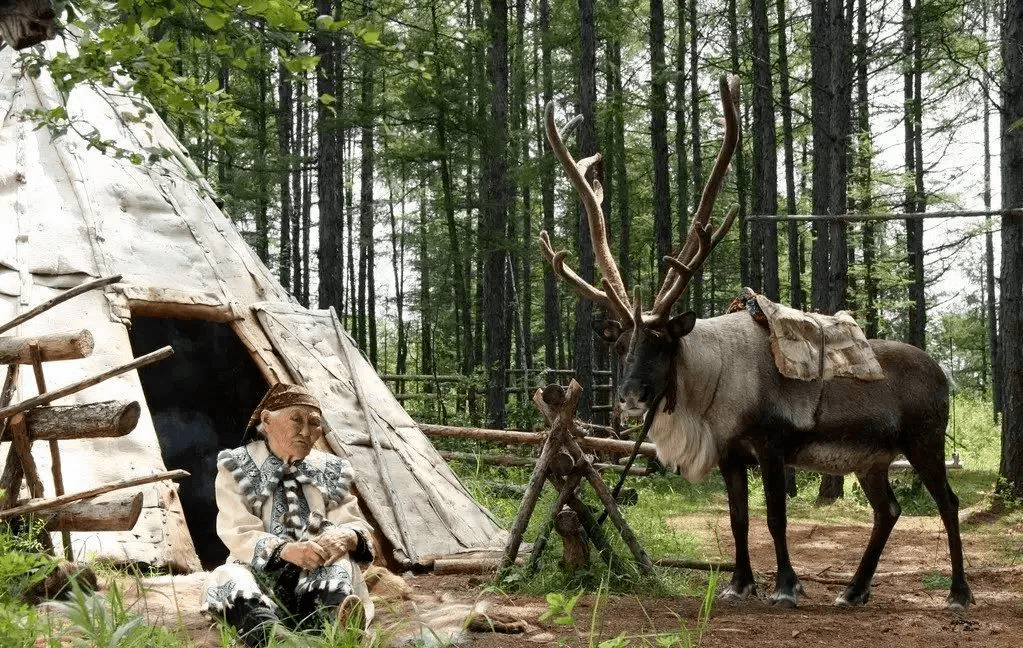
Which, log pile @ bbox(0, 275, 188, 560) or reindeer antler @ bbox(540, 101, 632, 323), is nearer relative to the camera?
log pile @ bbox(0, 275, 188, 560)

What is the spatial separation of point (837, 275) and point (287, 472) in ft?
26.7

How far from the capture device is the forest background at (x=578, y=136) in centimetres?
547

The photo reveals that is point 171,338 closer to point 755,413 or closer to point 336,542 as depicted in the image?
point 336,542

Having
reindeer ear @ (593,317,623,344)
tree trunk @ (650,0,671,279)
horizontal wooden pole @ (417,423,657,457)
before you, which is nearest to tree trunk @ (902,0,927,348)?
tree trunk @ (650,0,671,279)

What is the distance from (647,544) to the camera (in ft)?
24.5

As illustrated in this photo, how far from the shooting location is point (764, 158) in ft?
49.6

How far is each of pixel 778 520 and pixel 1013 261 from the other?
543 centimetres

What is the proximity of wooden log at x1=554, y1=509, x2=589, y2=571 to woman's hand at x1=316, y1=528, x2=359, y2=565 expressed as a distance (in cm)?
208

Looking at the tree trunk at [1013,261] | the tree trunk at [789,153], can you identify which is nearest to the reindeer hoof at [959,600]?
the tree trunk at [1013,261]

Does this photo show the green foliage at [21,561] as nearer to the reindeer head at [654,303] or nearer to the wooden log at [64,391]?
the wooden log at [64,391]

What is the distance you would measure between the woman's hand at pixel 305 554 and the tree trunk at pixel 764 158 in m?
11.1

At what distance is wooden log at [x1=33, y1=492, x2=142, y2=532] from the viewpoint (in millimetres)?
4914

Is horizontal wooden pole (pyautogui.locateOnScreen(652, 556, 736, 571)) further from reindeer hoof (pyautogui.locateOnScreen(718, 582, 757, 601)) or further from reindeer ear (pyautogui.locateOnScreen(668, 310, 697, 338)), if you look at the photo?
reindeer ear (pyautogui.locateOnScreen(668, 310, 697, 338))

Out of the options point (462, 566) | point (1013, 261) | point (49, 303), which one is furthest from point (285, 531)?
point (1013, 261)
